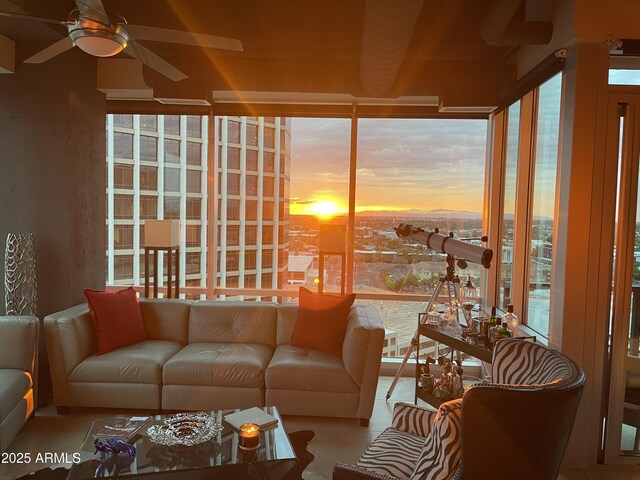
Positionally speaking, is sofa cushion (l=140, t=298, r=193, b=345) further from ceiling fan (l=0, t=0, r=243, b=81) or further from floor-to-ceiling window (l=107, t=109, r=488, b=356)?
ceiling fan (l=0, t=0, r=243, b=81)

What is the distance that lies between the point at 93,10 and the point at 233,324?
2671mm

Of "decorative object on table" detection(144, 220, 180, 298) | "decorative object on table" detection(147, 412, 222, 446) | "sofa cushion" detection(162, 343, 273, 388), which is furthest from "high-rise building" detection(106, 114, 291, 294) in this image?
"decorative object on table" detection(147, 412, 222, 446)

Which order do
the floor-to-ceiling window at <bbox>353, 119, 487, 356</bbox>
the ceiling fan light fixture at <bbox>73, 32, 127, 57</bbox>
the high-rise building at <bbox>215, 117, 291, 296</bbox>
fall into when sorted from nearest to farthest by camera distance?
the ceiling fan light fixture at <bbox>73, 32, 127, 57</bbox>, the floor-to-ceiling window at <bbox>353, 119, 487, 356</bbox>, the high-rise building at <bbox>215, 117, 291, 296</bbox>

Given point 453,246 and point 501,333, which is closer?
point 501,333

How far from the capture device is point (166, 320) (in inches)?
159

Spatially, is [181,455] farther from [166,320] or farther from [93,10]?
[93,10]


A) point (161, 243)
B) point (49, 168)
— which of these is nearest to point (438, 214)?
point (161, 243)

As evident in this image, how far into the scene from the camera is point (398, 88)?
13.9 ft

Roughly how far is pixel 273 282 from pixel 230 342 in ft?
3.55

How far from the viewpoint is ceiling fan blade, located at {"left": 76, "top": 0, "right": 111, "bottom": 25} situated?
2.06 meters

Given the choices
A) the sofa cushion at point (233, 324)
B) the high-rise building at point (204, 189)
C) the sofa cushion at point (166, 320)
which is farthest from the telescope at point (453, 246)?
the sofa cushion at point (166, 320)

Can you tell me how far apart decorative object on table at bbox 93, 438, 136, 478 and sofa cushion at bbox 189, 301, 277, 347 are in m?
1.78

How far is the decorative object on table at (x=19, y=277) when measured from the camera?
11.9 feet

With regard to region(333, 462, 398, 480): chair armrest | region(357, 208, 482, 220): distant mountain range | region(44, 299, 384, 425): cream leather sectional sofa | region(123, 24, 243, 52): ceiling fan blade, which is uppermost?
region(123, 24, 243, 52): ceiling fan blade
